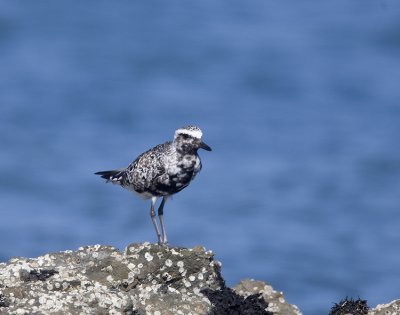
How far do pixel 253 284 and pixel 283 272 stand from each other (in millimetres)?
20951

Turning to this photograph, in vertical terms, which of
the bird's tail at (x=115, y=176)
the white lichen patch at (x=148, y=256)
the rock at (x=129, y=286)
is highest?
the bird's tail at (x=115, y=176)

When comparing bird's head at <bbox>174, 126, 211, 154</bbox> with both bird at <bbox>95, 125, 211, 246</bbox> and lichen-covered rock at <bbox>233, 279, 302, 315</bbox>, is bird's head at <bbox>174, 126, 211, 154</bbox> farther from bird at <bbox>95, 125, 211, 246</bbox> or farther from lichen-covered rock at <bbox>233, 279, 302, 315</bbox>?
lichen-covered rock at <bbox>233, 279, 302, 315</bbox>

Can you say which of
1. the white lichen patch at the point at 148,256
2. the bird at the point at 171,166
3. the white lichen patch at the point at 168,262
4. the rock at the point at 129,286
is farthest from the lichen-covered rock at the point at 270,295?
the bird at the point at 171,166

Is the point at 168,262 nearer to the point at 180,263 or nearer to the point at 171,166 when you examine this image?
the point at 180,263

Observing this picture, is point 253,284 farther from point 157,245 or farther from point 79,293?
point 79,293

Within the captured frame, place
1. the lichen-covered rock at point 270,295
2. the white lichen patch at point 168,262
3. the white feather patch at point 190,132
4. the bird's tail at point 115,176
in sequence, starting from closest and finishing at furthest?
the white lichen patch at point 168,262
the lichen-covered rock at point 270,295
the white feather patch at point 190,132
the bird's tail at point 115,176

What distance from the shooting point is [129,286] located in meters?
13.0

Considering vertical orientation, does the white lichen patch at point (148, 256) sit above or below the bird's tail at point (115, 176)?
below

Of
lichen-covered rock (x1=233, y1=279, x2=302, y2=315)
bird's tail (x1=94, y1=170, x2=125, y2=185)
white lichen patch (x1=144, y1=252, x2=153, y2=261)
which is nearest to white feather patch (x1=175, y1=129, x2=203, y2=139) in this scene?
bird's tail (x1=94, y1=170, x2=125, y2=185)

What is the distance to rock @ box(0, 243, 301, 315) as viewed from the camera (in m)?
12.0

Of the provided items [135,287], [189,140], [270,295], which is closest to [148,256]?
[135,287]

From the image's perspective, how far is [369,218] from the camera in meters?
38.4

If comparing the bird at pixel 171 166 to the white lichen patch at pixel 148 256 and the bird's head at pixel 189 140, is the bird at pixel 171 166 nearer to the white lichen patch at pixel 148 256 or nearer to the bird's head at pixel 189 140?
the bird's head at pixel 189 140

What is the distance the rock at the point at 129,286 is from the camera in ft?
39.4
